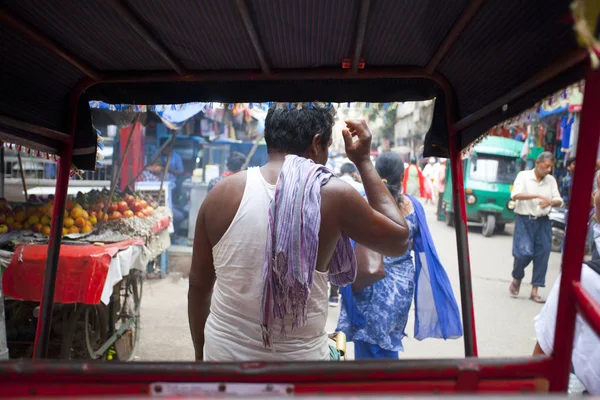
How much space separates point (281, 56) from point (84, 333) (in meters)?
2.89

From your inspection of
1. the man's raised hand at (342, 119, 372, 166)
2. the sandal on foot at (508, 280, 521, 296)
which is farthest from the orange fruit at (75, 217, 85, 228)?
the sandal on foot at (508, 280, 521, 296)

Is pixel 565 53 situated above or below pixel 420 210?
above

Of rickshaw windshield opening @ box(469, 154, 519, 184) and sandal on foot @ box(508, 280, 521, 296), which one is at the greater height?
rickshaw windshield opening @ box(469, 154, 519, 184)

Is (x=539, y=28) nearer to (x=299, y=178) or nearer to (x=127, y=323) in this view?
(x=299, y=178)

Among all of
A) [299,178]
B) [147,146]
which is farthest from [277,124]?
[147,146]

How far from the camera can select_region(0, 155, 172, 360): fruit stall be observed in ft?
10.7

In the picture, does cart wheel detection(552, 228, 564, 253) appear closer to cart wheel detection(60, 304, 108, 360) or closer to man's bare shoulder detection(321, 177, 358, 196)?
cart wheel detection(60, 304, 108, 360)

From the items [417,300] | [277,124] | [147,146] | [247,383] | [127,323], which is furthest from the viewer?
[147,146]

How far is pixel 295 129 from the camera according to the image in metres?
1.92

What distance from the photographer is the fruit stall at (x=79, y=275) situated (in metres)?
3.27

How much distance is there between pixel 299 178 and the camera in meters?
1.63

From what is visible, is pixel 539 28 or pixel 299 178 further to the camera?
pixel 299 178

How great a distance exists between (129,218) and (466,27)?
14.1 ft

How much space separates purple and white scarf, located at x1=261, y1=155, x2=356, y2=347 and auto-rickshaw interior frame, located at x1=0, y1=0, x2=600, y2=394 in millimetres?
516
